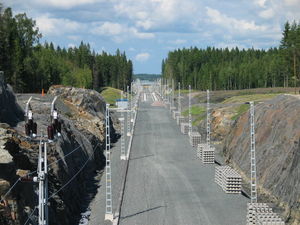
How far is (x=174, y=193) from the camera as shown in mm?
35188

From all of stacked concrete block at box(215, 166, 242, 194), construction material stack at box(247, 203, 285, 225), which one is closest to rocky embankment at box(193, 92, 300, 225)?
stacked concrete block at box(215, 166, 242, 194)

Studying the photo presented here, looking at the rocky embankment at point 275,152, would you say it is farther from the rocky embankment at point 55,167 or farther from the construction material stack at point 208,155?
the rocky embankment at point 55,167

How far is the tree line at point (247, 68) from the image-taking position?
98500mm

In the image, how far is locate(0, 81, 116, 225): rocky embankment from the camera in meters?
21.8

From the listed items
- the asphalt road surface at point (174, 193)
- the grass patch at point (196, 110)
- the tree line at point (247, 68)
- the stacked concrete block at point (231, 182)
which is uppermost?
the tree line at point (247, 68)

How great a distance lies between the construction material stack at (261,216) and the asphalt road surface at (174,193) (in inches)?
59.1

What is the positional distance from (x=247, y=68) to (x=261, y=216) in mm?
130336

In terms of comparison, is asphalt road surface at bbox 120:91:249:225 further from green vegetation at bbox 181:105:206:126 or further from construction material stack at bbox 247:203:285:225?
green vegetation at bbox 181:105:206:126

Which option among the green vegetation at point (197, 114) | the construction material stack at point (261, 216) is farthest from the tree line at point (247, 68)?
the construction material stack at point (261, 216)

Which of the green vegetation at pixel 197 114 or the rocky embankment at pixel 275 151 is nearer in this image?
the rocky embankment at pixel 275 151

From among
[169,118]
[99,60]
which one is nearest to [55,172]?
[169,118]

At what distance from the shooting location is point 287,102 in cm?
4431

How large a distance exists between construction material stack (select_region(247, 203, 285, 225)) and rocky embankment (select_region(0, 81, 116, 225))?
11122mm

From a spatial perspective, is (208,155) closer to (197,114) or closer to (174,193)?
(174,193)
